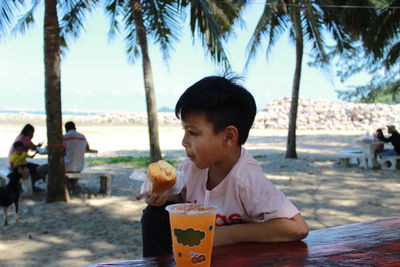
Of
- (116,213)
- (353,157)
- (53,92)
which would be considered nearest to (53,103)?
(53,92)

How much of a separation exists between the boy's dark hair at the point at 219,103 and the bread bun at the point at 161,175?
0.68 feet

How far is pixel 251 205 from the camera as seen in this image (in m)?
1.46

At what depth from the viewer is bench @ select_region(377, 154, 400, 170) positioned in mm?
9828

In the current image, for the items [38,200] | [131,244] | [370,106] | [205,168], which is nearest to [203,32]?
[38,200]

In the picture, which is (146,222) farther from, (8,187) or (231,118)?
(8,187)

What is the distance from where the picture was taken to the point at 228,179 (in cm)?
156

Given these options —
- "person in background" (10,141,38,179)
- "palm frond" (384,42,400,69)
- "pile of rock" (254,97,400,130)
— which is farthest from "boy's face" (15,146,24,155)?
"pile of rock" (254,97,400,130)

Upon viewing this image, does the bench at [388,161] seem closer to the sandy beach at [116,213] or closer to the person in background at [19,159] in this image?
the sandy beach at [116,213]

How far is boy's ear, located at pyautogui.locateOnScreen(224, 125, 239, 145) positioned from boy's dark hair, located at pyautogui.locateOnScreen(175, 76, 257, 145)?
0.05 ft

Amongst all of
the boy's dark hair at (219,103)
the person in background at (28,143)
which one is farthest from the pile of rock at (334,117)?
the boy's dark hair at (219,103)

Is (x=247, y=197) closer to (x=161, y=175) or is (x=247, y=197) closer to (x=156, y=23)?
(x=161, y=175)

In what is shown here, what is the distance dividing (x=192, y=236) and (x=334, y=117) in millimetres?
34600

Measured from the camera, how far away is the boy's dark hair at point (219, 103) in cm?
151

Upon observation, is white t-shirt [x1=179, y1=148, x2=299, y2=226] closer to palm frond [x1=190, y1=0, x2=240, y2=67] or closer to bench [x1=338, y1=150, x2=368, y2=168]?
palm frond [x1=190, y1=0, x2=240, y2=67]
